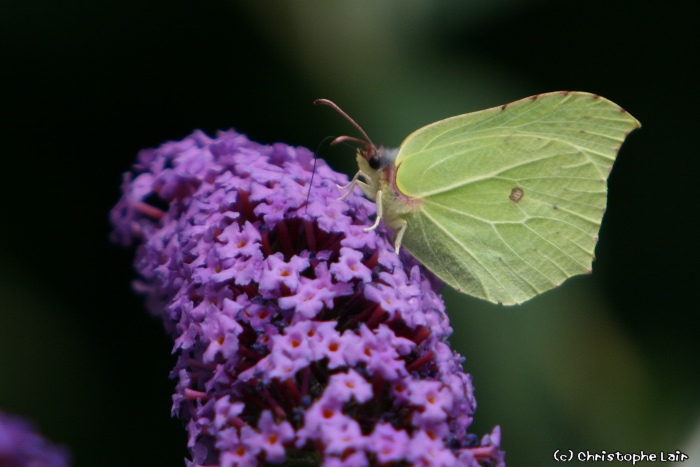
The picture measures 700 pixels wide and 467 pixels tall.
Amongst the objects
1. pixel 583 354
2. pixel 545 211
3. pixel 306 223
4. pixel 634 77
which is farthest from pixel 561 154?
pixel 634 77

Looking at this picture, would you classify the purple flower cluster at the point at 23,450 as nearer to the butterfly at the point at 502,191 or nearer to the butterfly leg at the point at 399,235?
the butterfly leg at the point at 399,235

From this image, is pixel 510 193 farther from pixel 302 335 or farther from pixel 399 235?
pixel 302 335

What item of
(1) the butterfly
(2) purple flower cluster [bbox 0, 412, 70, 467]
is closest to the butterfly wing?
(1) the butterfly

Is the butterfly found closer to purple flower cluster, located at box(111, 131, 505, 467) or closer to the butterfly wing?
the butterfly wing

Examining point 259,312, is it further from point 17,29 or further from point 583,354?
point 17,29

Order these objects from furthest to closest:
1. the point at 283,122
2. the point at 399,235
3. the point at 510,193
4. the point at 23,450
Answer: the point at 283,122, the point at 510,193, the point at 399,235, the point at 23,450

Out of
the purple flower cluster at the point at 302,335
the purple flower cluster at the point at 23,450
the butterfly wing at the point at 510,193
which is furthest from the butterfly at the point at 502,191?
the purple flower cluster at the point at 23,450

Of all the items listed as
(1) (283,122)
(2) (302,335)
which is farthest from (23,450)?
(1) (283,122)
